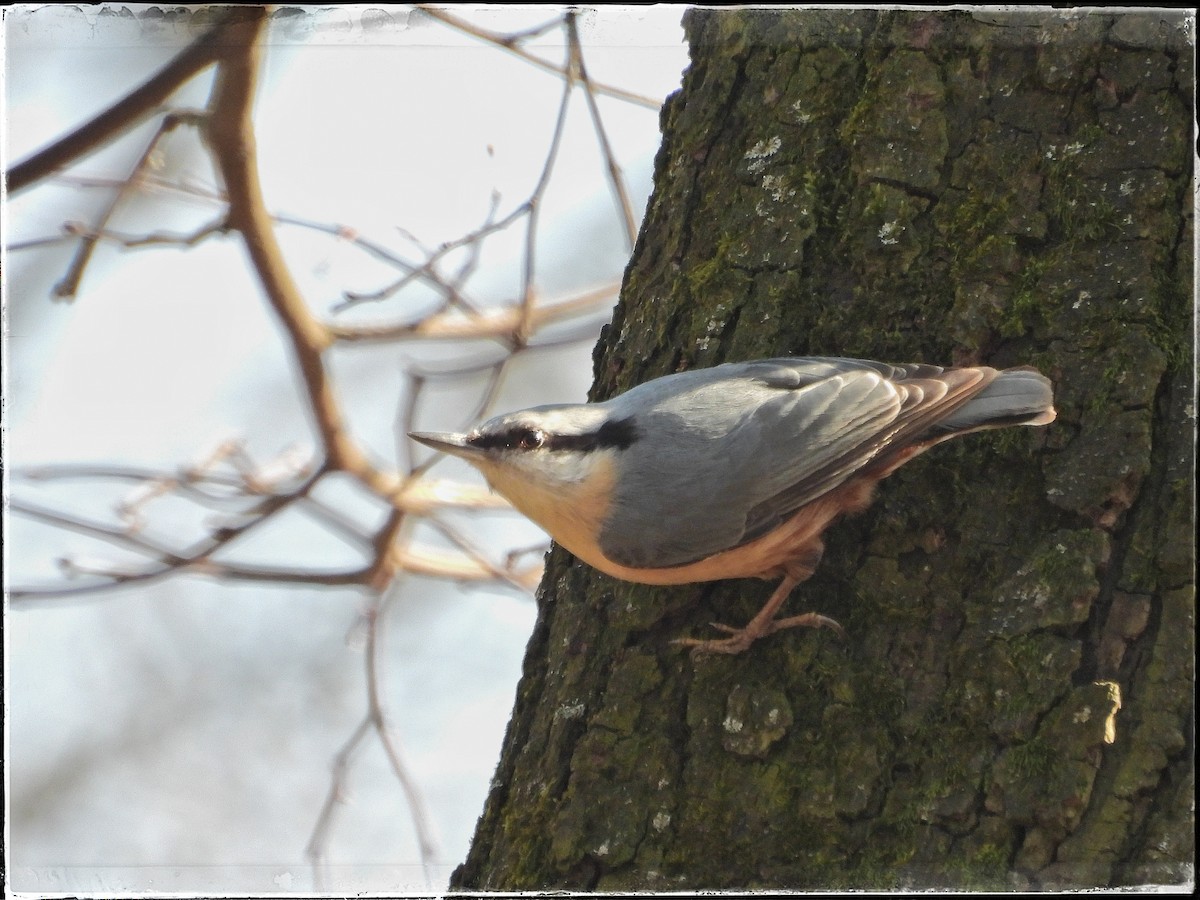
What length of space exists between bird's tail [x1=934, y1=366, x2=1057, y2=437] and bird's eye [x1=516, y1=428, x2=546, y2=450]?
0.82m

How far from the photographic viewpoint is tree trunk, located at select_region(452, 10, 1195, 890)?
1.73 metres

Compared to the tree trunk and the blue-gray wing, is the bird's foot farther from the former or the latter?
the blue-gray wing

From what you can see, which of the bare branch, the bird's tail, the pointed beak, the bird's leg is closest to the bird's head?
the pointed beak

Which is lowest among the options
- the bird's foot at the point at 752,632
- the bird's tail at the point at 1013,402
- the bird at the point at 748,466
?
the bird's foot at the point at 752,632

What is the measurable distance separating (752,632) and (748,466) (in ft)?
1.02

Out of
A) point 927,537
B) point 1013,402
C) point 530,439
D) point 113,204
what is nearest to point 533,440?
point 530,439

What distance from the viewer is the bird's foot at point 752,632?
6.43ft

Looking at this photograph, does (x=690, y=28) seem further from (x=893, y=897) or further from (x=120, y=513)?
(x=120, y=513)

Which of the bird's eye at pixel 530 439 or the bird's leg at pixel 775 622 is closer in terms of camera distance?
the bird's leg at pixel 775 622

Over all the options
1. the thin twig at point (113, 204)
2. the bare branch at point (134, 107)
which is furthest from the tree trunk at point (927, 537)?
the thin twig at point (113, 204)

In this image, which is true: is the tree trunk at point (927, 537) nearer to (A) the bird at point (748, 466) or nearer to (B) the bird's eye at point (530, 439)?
(A) the bird at point (748, 466)

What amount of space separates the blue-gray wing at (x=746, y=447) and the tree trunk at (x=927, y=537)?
7 centimetres

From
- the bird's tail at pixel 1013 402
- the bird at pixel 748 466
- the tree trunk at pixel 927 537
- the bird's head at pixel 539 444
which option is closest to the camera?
the tree trunk at pixel 927 537

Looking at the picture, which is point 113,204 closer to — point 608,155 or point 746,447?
point 608,155
